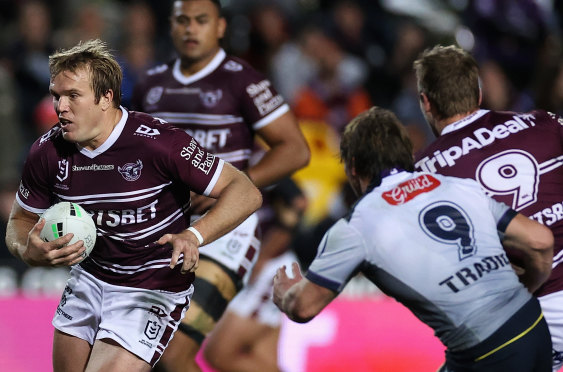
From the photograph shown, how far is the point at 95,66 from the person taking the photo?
4.58 m

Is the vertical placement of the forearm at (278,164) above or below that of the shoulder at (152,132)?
below

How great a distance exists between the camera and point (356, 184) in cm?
452

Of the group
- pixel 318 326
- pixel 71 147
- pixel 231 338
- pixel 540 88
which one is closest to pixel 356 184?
pixel 71 147

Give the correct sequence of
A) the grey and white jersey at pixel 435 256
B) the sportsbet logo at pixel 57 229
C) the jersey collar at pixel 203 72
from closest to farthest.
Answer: the grey and white jersey at pixel 435 256, the sportsbet logo at pixel 57 229, the jersey collar at pixel 203 72

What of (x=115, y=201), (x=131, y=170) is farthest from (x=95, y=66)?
(x=115, y=201)

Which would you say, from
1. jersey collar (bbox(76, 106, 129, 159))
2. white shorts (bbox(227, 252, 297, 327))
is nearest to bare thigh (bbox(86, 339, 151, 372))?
jersey collar (bbox(76, 106, 129, 159))

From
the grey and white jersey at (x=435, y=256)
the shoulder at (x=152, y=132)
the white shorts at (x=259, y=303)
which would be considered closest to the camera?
the grey and white jersey at (x=435, y=256)

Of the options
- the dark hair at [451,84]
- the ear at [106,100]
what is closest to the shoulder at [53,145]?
the ear at [106,100]

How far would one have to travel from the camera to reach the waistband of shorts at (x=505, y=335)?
4.10 metres

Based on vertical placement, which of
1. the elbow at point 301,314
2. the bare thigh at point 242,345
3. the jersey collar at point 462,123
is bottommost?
the bare thigh at point 242,345

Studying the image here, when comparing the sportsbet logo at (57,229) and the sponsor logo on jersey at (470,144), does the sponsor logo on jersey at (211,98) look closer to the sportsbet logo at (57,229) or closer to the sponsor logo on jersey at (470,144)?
the sponsor logo on jersey at (470,144)

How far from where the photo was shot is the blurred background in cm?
1035

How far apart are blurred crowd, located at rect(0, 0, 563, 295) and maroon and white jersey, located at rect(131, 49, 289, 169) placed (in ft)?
12.6

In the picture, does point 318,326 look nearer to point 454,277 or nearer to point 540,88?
point 540,88
